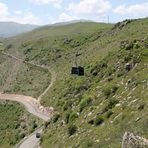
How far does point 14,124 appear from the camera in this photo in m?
63.1

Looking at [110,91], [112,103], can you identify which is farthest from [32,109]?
[112,103]

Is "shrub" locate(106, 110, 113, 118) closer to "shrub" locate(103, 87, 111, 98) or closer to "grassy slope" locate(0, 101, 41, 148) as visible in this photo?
"shrub" locate(103, 87, 111, 98)

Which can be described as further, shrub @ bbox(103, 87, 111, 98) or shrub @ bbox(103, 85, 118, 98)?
shrub @ bbox(103, 87, 111, 98)

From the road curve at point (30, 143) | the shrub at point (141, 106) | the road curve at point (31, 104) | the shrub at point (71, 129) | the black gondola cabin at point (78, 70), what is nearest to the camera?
the shrub at point (141, 106)

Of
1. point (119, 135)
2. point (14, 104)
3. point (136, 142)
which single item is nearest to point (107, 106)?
point (119, 135)

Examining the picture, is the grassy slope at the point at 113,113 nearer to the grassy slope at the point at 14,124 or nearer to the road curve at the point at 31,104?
the grassy slope at the point at 14,124

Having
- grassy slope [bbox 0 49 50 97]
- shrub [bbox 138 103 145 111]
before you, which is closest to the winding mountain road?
grassy slope [bbox 0 49 50 97]

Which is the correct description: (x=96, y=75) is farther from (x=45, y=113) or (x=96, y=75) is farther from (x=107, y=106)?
(x=107, y=106)

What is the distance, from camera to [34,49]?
155125 mm

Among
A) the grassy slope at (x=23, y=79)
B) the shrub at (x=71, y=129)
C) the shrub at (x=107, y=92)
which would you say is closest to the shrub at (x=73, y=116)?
the shrub at (x=71, y=129)

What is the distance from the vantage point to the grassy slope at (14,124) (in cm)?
5478

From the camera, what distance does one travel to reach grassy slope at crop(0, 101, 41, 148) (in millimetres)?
54781

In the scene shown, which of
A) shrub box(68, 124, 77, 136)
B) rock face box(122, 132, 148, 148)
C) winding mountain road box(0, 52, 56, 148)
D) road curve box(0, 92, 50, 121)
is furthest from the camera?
road curve box(0, 92, 50, 121)

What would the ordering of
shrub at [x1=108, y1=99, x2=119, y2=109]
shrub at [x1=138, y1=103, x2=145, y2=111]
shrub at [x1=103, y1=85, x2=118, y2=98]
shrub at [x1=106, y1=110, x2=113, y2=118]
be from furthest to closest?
shrub at [x1=103, y1=85, x2=118, y2=98] < shrub at [x1=108, y1=99, x2=119, y2=109] < shrub at [x1=106, y1=110, x2=113, y2=118] < shrub at [x1=138, y1=103, x2=145, y2=111]
